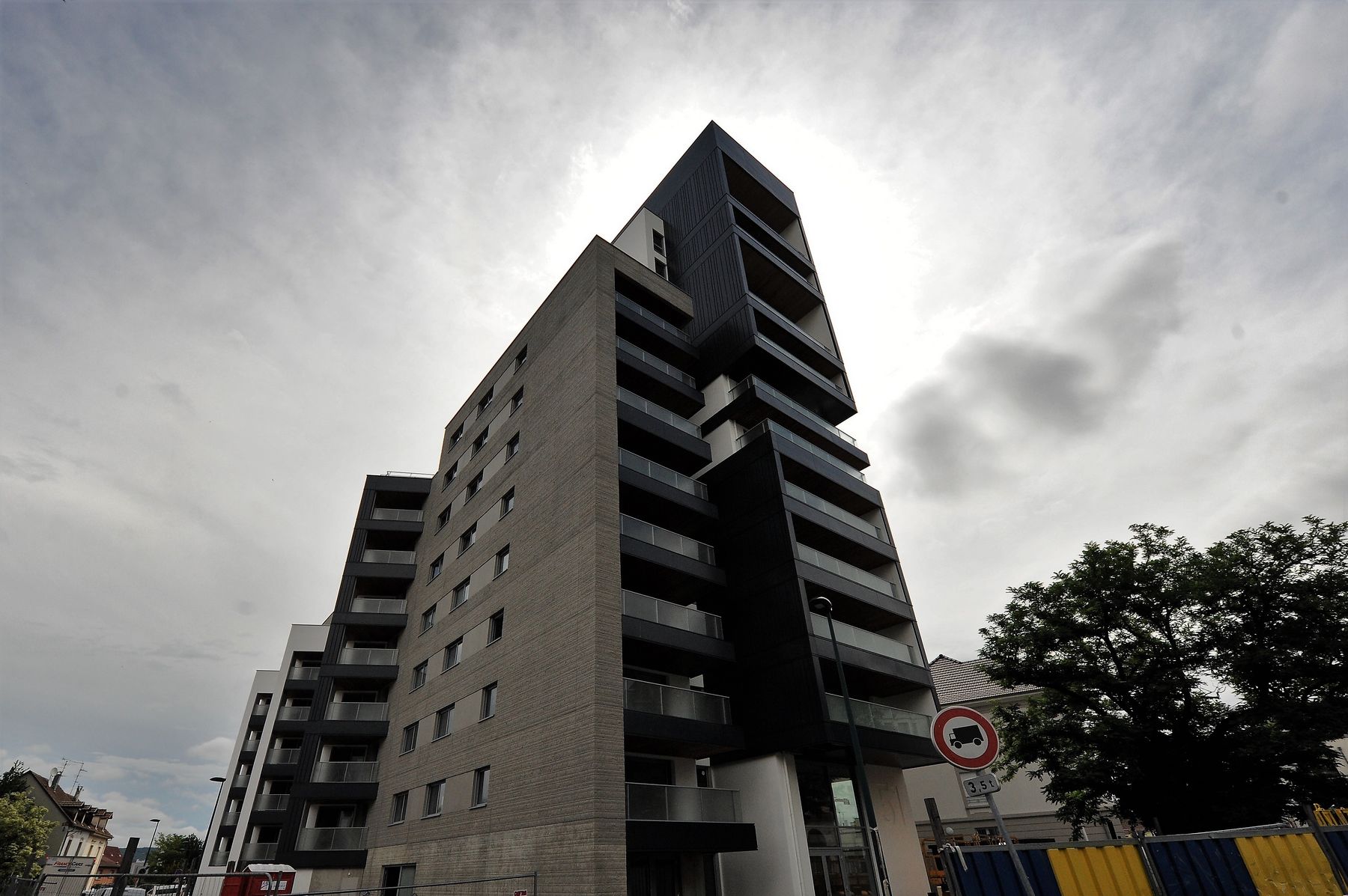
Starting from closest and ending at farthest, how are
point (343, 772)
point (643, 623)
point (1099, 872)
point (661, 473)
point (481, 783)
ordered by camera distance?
point (1099, 872)
point (643, 623)
point (481, 783)
point (661, 473)
point (343, 772)

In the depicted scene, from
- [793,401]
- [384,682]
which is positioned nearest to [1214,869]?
[793,401]

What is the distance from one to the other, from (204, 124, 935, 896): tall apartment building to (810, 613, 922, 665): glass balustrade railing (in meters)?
0.09

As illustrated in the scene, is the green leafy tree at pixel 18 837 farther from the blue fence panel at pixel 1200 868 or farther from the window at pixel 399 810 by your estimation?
the blue fence panel at pixel 1200 868

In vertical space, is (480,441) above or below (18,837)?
above

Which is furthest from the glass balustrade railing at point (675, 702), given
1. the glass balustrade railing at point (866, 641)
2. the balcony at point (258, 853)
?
the balcony at point (258, 853)

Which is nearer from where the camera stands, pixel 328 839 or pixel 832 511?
pixel 832 511

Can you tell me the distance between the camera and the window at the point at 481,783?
20078mm

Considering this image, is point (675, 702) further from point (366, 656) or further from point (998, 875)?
point (366, 656)

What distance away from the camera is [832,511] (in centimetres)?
2477

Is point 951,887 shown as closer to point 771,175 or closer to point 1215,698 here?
point 1215,698

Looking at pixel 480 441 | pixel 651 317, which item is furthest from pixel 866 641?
pixel 480 441

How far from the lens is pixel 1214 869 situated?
8930 millimetres

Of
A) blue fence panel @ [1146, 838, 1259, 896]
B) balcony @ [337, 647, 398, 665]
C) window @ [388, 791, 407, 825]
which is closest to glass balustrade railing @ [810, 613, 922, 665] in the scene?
blue fence panel @ [1146, 838, 1259, 896]

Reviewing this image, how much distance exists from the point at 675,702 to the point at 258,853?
95.6 feet
